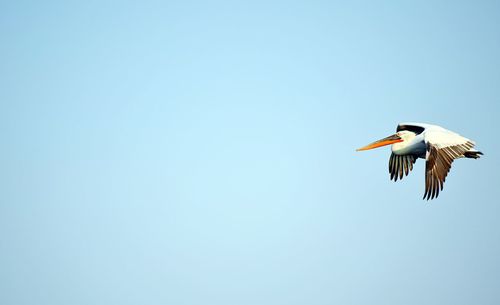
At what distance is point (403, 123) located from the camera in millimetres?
28766

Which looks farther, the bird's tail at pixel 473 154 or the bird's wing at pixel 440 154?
the bird's tail at pixel 473 154

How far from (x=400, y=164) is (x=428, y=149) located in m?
4.14

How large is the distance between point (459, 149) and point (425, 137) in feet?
4.32

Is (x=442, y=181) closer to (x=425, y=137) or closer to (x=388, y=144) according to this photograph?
(x=425, y=137)

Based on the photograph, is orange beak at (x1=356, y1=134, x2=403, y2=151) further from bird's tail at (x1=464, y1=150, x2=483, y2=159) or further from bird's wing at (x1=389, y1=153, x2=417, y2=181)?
bird's tail at (x1=464, y1=150, x2=483, y2=159)

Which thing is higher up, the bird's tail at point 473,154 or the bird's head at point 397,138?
the bird's head at point 397,138

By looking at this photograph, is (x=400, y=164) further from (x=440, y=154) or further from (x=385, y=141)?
(x=440, y=154)

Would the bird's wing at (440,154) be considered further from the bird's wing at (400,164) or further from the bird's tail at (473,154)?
the bird's wing at (400,164)

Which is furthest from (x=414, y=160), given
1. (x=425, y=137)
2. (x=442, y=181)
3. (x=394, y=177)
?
(x=442, y=181)

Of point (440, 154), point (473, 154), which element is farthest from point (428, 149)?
point (473, 154)

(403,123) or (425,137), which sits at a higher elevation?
(403,123)

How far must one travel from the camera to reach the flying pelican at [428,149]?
2455 cm

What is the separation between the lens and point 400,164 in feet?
97.0

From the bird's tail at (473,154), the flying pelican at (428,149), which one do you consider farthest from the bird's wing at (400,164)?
the bird's tail at (473,154)
